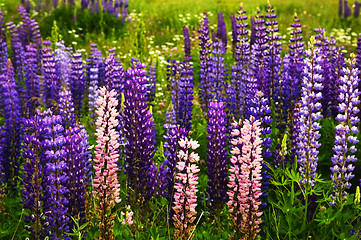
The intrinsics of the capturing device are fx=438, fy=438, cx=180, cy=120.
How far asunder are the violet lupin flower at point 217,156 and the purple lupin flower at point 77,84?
257cm

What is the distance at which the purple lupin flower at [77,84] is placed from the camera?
5590mm

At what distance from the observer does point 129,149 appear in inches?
141

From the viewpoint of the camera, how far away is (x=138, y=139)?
11.6 ft

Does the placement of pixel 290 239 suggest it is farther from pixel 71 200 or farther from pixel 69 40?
pixel 69 40

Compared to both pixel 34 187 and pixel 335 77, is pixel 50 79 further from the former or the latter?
pixel 335 77

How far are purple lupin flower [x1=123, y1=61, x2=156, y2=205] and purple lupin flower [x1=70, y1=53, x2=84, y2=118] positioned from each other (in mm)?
2133

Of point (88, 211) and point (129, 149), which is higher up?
point (129, 149)

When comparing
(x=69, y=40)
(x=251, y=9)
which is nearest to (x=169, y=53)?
(x=69, y=40)

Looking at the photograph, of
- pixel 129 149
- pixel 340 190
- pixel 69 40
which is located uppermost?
pixel 129 149

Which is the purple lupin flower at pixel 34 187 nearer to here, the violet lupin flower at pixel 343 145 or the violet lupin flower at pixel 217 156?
the violet lupin flower at pixel 217 156

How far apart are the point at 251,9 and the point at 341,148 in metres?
12.1

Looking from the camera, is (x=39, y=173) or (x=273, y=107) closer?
(x=39, y=173)

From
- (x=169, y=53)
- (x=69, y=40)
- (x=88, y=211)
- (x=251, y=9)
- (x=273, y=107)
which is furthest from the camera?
(x=251, y=9)

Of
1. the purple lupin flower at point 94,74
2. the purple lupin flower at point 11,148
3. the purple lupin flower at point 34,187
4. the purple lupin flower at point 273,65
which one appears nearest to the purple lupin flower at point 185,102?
the purple lupin flower at point 273,65
